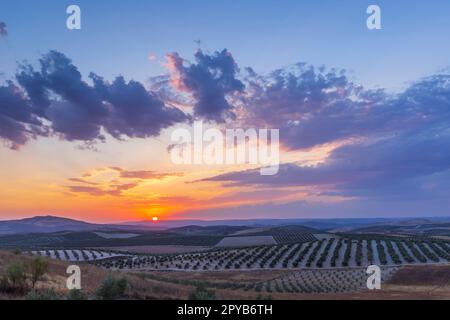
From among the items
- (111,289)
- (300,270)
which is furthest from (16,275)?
(300,270)

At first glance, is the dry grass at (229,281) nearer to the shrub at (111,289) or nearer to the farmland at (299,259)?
the shrub at (111,289)

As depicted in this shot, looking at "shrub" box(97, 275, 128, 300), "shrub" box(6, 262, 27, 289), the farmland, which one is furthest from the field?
"shrub" box(6, 262, 27, 289)

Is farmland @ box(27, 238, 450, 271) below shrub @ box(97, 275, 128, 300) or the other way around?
below

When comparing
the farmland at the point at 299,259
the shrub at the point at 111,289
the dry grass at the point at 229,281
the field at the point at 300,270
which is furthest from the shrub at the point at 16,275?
the farmland at the point at 299,259

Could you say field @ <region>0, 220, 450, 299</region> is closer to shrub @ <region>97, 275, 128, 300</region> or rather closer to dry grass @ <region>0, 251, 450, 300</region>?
dry grass @ <region>0, 251, 450, 300</region>

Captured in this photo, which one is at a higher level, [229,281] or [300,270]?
[229,281]

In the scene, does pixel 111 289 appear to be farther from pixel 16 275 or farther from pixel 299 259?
pixel 299 259
